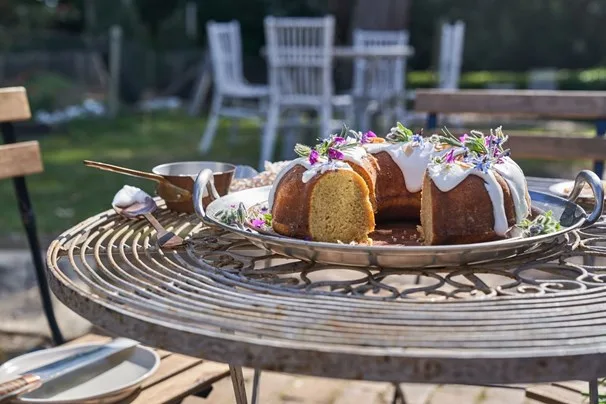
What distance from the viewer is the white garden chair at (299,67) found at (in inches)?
297

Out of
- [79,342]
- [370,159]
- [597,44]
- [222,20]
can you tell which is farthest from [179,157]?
[597,44]

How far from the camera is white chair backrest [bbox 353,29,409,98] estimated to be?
26.6 ft

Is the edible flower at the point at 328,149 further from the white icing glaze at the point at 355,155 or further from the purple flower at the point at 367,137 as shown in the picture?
the purple flower at the point at 367,137

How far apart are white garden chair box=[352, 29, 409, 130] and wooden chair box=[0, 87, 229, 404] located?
516cm

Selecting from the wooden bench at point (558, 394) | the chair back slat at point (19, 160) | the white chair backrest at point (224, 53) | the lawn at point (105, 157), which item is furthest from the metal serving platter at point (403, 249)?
the white chair backrest at point (224, 53)

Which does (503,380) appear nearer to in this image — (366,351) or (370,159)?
(366,351)

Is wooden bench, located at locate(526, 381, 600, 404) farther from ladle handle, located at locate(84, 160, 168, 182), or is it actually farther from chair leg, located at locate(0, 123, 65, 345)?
chair leg, located at locate(0, 123, 65, 345)

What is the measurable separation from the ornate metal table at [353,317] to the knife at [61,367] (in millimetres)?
448

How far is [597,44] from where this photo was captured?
20.2 meters

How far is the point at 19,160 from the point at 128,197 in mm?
896

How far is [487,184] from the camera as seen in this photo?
4.88 feet

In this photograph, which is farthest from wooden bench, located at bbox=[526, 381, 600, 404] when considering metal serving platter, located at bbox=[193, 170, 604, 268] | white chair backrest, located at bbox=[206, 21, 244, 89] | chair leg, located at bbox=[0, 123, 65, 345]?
white chair backrest, located at bbox=[206, 21, 244, 89]

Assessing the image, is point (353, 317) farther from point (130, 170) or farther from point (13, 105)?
point (13, 105)

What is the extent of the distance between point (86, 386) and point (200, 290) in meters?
0.96
